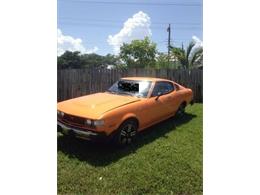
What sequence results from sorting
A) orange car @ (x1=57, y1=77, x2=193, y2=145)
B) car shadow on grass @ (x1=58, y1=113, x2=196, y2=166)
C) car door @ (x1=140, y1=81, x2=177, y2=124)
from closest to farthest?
car shadow on grass @ (x1=58, y1=113, x2=196, y2=166)
orange car @ (x1=57, y1=77, x2=193, y2=145)
car door @ (x1=140, y1=81, x2=177, y2=124)

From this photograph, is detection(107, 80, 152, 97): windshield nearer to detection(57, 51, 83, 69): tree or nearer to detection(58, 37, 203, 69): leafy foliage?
detection(58, 37, 203, 69): leafy foliage

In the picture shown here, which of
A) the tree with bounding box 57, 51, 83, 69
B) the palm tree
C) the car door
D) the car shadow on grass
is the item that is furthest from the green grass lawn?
the tree with bounding box 57, 51, 83, 69

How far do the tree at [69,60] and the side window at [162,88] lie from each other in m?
0.90

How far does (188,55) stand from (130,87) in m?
0.71

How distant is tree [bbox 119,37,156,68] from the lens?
2.51 m

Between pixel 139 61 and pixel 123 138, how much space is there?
2.79ft

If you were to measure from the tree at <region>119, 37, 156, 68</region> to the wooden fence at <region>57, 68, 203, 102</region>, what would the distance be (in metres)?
0.09

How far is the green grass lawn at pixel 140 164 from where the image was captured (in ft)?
7.82

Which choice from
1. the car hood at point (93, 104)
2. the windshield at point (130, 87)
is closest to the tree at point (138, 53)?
the windshield at point (130, 87)
